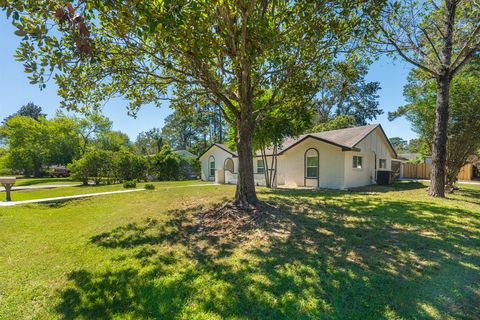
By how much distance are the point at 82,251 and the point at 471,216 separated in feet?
32.2

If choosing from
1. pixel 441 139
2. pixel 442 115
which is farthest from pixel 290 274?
pixel 442 115

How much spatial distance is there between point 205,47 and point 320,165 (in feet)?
41.3

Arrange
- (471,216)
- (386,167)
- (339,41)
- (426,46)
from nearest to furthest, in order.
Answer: (471,216), (339,41), (426,46), (386,167)

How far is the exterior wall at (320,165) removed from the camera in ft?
50.0

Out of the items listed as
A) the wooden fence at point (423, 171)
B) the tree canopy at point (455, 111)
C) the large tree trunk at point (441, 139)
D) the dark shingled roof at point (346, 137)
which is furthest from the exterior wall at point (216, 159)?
the wooden fence at point (423, 171)

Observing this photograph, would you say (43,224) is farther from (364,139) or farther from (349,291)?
(364,139)

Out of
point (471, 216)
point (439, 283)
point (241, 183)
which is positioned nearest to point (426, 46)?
point (471, 216)

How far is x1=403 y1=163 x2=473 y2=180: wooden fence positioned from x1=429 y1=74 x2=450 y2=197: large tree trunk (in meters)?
17.3

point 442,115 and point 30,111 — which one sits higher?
point 30,111

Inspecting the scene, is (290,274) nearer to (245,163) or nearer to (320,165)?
(245,163)

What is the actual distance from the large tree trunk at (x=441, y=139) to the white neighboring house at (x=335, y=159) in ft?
14.1

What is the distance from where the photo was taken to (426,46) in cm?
1094

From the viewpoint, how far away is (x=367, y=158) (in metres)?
17.0

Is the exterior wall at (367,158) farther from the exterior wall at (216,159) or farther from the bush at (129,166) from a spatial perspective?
the bush at (129,166)
